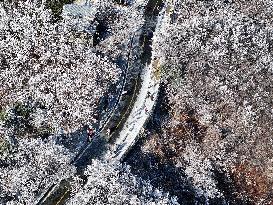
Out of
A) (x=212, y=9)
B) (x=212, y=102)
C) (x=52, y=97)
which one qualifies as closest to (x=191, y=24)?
(x=212, y=9)

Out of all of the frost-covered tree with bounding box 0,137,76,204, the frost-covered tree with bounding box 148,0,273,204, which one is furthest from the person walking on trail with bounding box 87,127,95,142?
the frost-covered tree with bounding box 148,0,273,204

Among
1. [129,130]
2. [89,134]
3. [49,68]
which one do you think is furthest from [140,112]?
[49,68]

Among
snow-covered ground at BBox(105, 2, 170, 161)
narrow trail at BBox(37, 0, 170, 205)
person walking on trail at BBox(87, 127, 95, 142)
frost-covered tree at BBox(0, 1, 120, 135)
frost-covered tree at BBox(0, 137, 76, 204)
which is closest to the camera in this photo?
frost-covered tree at BBox(0, 137, 76, 204)

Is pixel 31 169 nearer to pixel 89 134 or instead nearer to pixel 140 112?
pixel 89 134

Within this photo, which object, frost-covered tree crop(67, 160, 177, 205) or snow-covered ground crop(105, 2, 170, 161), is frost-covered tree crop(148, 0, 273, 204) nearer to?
snow-covered ground crop(105, 2, 170, 161)

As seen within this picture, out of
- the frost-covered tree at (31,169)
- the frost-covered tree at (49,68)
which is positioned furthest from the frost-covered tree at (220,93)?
the frost-covered tree at (31,169)

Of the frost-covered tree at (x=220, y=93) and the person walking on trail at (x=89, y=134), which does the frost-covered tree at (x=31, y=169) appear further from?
the frost-covered tree at (x=220, y=93)

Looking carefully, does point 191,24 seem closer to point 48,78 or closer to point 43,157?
point 48,78

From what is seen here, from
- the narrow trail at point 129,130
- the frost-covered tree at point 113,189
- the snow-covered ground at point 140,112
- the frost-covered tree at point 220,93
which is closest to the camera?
the frost-covered tree at point 113,189
